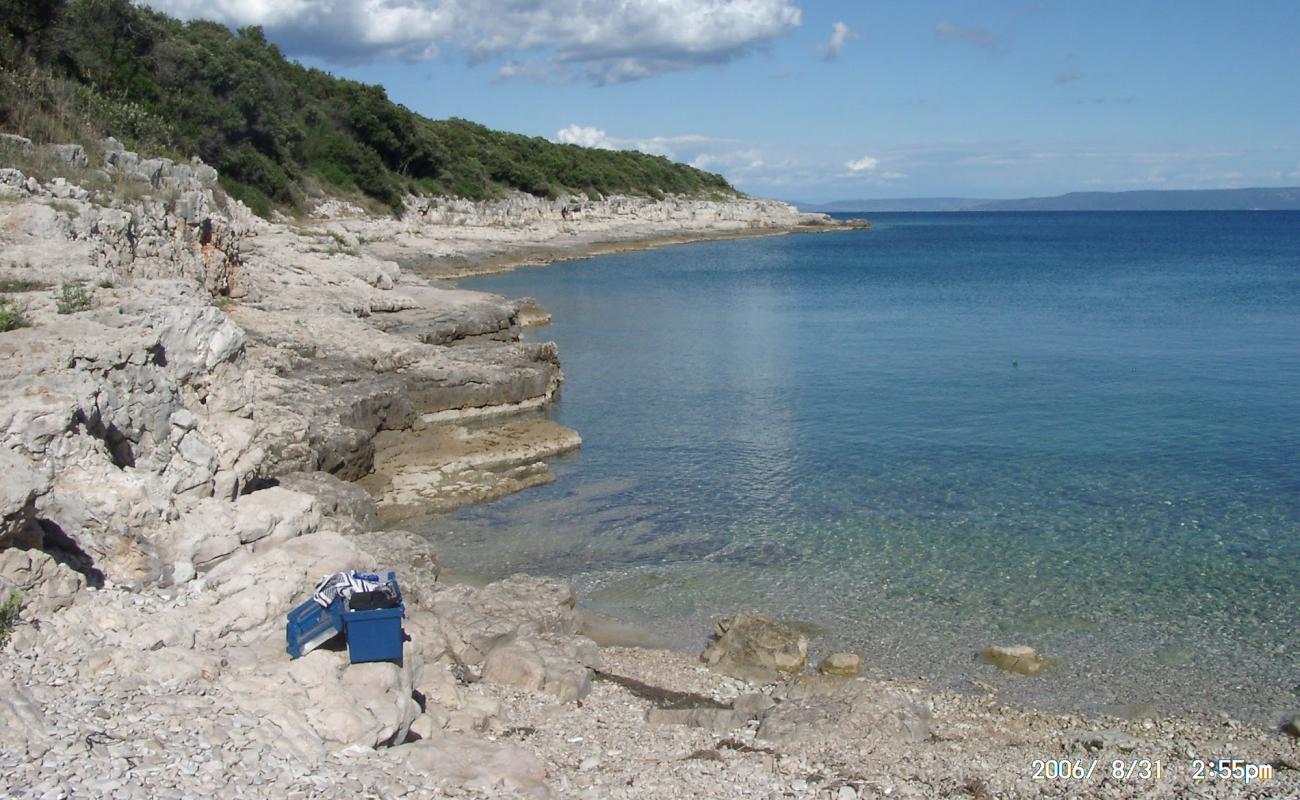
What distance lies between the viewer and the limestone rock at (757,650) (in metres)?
11.6

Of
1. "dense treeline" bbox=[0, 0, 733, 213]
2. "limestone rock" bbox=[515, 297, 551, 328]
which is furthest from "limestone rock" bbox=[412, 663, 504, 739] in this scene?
"limestone rock" bbox=[515, 297, 551, 328]

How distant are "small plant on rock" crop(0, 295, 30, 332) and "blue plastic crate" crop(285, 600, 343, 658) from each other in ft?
20.0

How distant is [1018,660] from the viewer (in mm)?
11781

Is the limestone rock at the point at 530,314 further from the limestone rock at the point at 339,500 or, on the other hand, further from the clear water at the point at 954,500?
the limestone rock at the point at 339,500

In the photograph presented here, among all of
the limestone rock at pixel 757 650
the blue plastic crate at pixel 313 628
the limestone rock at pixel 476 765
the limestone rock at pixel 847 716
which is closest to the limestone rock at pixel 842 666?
the limestone rock at pixel 757 650

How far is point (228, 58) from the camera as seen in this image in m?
49.6

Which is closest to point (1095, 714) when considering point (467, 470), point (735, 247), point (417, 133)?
point (467, 470)

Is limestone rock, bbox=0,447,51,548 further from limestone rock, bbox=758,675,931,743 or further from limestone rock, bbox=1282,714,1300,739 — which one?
limestone rock, bbox=1282,714,1300,739

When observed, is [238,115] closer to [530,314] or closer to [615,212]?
[530,314]

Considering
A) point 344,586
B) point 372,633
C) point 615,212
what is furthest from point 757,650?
point 615,212

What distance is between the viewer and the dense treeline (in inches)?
1108

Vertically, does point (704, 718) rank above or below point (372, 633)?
below

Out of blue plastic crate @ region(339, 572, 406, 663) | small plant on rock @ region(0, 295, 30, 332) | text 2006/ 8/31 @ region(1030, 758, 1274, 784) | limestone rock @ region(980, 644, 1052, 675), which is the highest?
small plant on rock @ region(0, 295, 30, 332)

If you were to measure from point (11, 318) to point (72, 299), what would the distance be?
4.05ft
